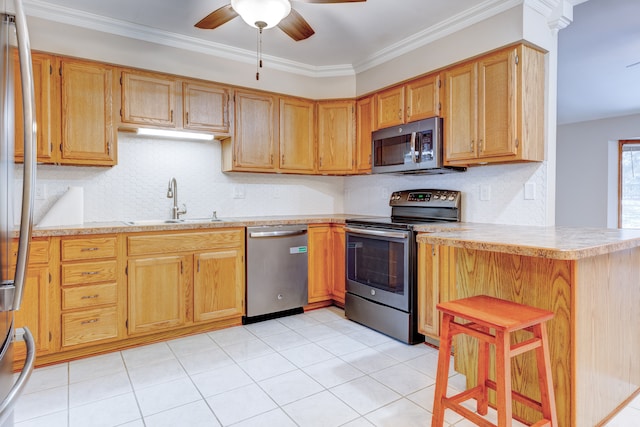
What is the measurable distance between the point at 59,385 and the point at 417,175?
3.16m

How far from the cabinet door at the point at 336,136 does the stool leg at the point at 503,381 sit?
2.78m

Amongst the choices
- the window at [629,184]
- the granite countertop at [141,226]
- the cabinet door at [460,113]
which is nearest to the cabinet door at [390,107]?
the cabinet door at [460,113]

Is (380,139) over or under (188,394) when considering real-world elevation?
over

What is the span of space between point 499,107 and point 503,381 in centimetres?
193

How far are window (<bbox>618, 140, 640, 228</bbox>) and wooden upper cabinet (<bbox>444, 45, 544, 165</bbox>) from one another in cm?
480

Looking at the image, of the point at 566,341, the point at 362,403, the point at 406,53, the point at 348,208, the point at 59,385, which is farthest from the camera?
the point at 348,208

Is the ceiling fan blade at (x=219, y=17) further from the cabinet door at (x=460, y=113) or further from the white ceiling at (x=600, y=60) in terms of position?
the white ceiling at (x=600, y=60)

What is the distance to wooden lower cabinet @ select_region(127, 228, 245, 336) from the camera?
9.16ft

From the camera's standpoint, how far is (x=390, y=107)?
352 cm

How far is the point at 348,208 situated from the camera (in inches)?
176

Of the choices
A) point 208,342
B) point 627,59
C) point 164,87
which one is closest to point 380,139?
point 164,87

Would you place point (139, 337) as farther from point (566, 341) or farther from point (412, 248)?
point (566, 341)

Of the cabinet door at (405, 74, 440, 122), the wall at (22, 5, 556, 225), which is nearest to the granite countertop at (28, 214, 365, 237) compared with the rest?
the wall at (22, 5, 556, 225)

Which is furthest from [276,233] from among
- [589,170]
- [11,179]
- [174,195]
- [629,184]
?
[629,184]
